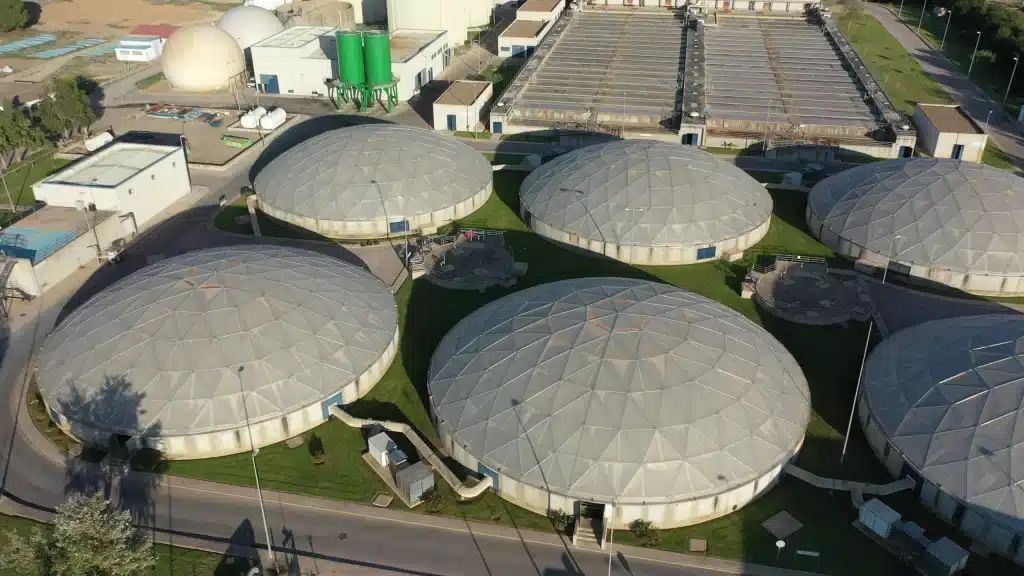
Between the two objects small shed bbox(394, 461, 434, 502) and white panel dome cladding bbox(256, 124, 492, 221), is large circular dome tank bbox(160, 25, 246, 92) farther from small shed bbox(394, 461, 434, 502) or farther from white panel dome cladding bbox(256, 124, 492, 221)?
small shed bbox(394, 461, 434, 502)

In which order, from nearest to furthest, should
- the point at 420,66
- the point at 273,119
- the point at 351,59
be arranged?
the point at 273,119 → the point at 351,59 → the point at 420,66

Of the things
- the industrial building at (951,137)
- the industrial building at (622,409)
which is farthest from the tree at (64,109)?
the industrial building at (951,137)

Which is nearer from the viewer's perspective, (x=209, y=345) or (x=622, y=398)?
(x=622, y=398)

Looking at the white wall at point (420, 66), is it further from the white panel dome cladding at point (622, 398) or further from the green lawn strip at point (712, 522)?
the white panel dome cladding at point (622, 398)

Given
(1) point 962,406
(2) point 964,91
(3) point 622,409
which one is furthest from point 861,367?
(2) point 964,91

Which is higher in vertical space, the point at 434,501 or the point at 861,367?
the point at 861,367

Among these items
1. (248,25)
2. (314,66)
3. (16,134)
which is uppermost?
(248,25)

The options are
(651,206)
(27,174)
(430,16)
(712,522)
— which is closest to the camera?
(712,522)

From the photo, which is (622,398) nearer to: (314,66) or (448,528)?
(448,528)
